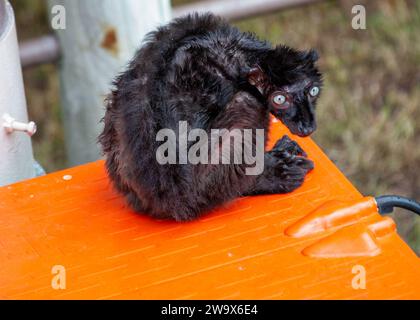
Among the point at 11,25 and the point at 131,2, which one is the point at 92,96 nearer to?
the point at 131,2

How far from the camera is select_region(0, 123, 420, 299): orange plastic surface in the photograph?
2.53 m

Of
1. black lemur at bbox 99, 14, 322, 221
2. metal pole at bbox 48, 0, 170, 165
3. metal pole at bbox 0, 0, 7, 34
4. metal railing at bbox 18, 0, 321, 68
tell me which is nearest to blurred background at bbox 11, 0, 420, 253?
metal railing at bbox 18, 0, 321, 68

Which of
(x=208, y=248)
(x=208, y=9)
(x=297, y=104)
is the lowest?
(x=208, y=248)

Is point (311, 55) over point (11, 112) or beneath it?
over

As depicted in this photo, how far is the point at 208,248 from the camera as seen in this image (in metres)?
2.72

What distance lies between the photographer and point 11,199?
10.1ft

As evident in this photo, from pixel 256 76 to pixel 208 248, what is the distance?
59 cm

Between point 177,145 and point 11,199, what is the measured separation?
72cm

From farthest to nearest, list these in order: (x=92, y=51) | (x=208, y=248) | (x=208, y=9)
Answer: (x=208, y=9), (x=92, y=51), (x=208, y=248)

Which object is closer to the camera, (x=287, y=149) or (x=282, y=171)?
(x=282, y=171)

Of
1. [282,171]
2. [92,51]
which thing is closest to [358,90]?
[92,51]

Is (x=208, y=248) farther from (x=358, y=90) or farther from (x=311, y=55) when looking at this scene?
(x=358, y=90)

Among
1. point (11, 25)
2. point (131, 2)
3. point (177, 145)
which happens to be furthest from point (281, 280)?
point (131, 2)

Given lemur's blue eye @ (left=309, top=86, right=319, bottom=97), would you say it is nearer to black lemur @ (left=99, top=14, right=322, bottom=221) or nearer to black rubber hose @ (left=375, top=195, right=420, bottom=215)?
black lemur @ (left=99, top=14, right=322, bottom=221)
